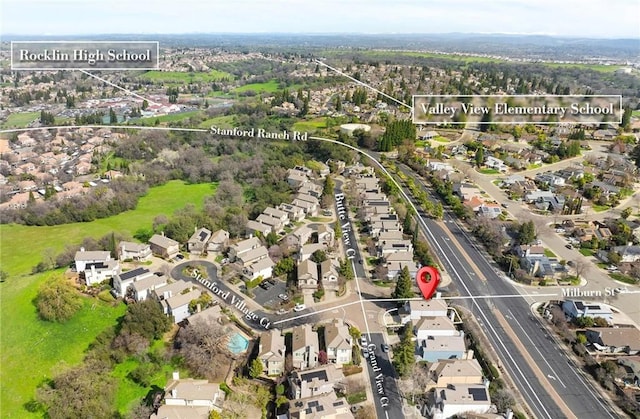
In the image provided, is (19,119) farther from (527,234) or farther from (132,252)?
(527,234)

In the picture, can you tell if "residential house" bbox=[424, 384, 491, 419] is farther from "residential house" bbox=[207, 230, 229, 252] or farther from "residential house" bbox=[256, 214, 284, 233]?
"residential house" bbox=[256, 214, 284, 233]

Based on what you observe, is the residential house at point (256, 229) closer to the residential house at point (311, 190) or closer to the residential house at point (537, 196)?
the residential house at point (311, 190)

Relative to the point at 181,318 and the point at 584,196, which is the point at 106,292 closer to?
the point at 181,318

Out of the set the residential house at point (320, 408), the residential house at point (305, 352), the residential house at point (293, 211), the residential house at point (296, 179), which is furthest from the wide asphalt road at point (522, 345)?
the residential house at point (296, 179)

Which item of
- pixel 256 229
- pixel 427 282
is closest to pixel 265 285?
pixel 256 229

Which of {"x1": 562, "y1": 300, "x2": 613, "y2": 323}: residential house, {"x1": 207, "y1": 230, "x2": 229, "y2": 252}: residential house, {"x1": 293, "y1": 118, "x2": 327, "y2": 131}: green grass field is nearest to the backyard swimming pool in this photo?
{"x1": 207, "y1": 230, "x2": 229, "y2": 252}: residential house

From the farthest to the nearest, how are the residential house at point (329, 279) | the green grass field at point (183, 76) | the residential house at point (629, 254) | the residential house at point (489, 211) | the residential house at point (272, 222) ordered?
1. the green grass field at point (183, 76)
2. the residential house at point (489, 211)
3. the residential house at point (272, 222)
4. the residential house at point (629, 254)
5. the residential house at point (329, 279)

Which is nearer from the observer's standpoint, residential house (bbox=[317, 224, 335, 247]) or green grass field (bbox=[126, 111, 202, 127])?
residential house (bbox=[317, 224, 335, 247])
